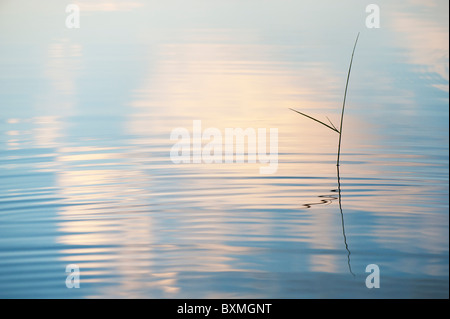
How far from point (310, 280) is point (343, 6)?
682 inches

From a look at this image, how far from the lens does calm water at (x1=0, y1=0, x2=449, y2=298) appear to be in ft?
13.9

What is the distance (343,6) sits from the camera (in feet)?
67.5

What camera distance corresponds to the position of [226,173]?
668cm

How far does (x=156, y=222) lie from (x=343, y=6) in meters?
16.3

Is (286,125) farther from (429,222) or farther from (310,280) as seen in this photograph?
(310,280)

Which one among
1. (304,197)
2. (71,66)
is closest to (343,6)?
(71,66)

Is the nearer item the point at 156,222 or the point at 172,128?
the point at 156,222

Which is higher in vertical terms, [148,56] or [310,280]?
[148,56]

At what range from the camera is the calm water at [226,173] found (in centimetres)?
423
